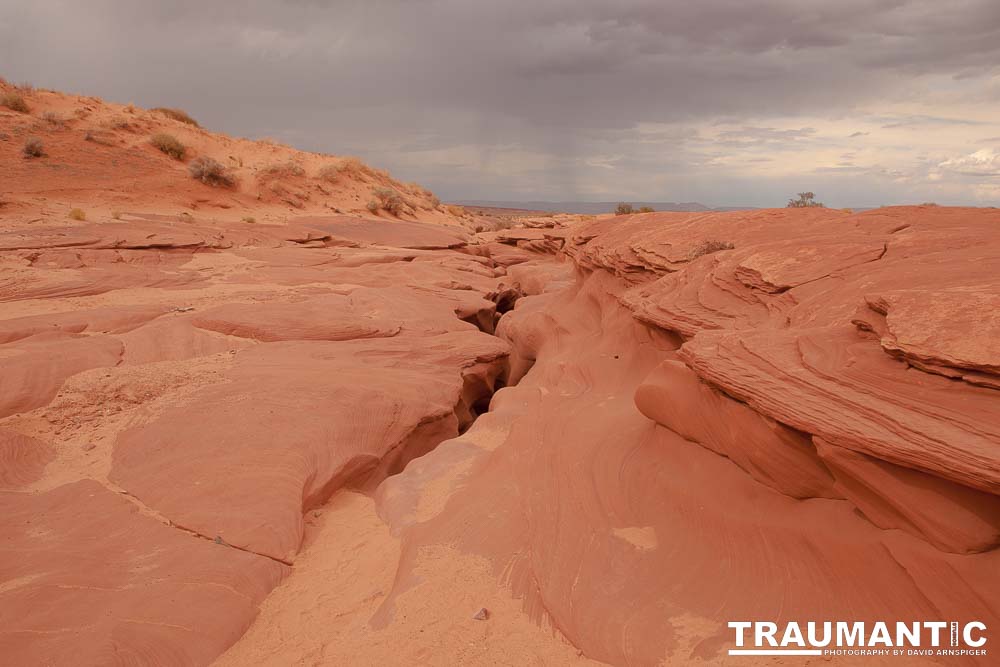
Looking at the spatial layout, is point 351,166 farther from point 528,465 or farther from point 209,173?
point 528,465

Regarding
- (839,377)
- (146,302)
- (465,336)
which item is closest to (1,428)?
(146,302)

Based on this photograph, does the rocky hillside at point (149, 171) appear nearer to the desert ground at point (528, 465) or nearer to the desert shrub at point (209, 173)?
the desert shrub at point (209, 173)

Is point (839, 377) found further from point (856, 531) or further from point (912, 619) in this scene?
point (912, 619)

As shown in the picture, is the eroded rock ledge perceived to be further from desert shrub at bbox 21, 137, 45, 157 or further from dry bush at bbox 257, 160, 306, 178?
dry bush at bbox 257, 160, 306, 178

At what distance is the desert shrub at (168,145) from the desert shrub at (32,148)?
519 centimetres

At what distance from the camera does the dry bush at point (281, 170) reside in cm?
2533

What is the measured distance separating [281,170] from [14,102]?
1018cm

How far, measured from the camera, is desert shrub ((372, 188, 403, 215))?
28.7 m

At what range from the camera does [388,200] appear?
28.8 m

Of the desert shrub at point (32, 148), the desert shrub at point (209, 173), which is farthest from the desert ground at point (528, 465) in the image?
the desert shrub at point (209, 173)

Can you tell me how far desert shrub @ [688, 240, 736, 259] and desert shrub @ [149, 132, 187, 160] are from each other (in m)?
24.5

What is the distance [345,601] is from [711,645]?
275 cm

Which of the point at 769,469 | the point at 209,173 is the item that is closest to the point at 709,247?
the point at 769,469

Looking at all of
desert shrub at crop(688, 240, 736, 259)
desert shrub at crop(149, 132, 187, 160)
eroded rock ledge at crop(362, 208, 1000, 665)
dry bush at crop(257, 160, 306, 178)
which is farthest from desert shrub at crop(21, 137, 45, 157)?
desert shrub at crop(688, 240, 736, 259)
